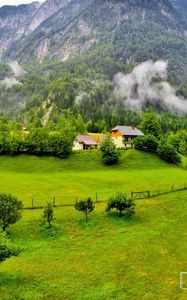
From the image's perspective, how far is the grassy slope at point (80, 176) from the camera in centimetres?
9719

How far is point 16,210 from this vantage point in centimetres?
6769

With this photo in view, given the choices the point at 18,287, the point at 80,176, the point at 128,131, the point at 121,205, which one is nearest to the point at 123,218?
the point at 121,205

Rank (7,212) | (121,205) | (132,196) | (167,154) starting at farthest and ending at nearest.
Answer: (167,154), (132,196), (121,205), (7,212)

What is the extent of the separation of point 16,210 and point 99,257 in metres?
16.9

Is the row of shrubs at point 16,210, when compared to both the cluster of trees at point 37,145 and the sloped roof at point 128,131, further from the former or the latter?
the sloped roof at point 128,131

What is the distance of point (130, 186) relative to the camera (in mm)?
104562

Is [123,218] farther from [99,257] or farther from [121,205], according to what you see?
[99,257]

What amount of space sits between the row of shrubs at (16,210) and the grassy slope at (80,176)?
1088 centimetres

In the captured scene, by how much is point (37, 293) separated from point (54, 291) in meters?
2.07

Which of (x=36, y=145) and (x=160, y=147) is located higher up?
(x=160, y=147)

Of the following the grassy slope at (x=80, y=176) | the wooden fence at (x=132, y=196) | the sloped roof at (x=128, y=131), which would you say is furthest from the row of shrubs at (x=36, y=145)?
the wooden fence at (x=132, y=196)

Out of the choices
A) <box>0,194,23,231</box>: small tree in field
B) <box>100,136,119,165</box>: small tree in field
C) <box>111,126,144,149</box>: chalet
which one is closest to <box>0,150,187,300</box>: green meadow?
<box>0,194,23,231</box>: small tree in field

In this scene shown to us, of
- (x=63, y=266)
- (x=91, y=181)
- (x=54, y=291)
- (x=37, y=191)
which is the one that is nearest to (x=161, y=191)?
(x=91, y=181)

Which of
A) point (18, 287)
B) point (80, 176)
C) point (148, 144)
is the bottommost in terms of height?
point (18, 287)
